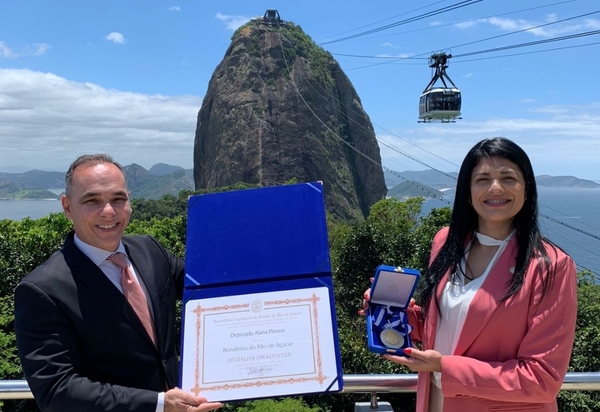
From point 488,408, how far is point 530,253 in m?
0.57

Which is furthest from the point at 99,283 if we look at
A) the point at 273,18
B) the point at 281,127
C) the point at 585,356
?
the point at 273,18

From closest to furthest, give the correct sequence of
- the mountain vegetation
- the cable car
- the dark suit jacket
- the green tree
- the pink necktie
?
the dark suit jacket
the pink necktie
the mountain vegetation
the green tree
the cable car

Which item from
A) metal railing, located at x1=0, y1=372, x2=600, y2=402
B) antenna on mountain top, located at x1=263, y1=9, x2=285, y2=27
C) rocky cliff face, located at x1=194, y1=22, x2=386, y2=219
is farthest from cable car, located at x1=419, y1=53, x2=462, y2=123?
antenna on mountain top, located at x1=263, y1=9, x2=285, y2=27

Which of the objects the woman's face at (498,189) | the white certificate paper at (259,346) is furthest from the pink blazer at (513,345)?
the white certificate paper at (259,346)

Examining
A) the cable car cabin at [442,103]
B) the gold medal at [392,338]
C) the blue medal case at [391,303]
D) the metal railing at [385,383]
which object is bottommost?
the metal railing at [385,383]

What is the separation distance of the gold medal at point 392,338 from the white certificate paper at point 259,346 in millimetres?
207

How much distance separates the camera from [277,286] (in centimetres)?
175

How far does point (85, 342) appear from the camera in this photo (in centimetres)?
167

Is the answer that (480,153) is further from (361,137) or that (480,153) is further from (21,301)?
(361,137)

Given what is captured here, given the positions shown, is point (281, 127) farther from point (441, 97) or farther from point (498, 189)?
point (498, 189)

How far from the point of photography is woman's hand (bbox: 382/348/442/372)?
5.58 feet

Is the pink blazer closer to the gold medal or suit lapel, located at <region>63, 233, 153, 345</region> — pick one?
the gold medal

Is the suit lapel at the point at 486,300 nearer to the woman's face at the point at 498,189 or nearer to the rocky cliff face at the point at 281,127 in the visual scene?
the woman's face at the point at 498,189

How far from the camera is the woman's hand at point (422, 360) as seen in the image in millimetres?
1700
